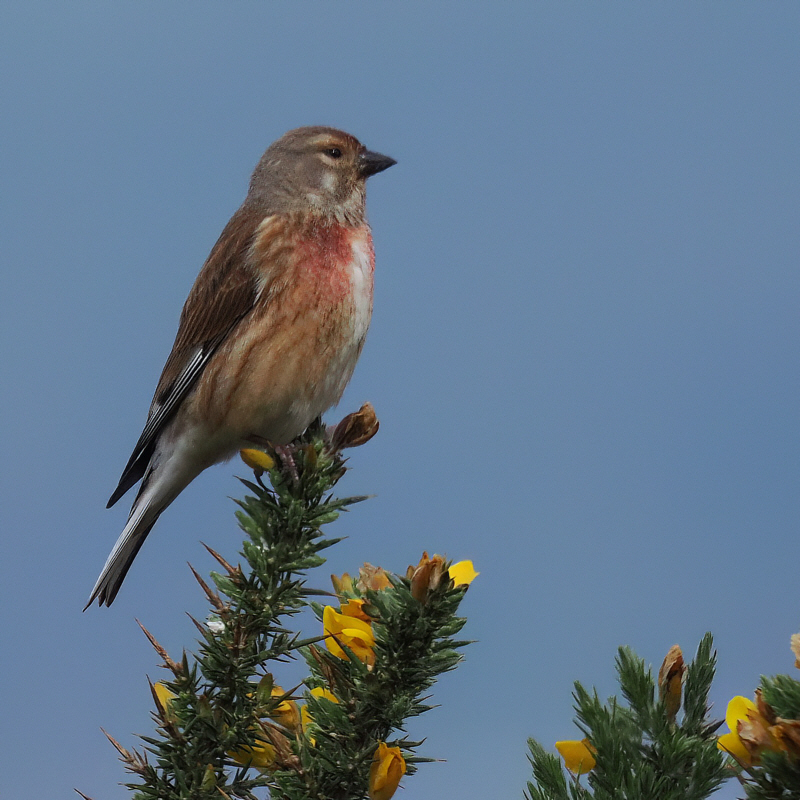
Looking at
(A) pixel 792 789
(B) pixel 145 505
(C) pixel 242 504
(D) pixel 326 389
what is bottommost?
(A) pixel 792 789

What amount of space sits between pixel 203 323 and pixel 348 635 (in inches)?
83.5

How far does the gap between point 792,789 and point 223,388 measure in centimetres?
236

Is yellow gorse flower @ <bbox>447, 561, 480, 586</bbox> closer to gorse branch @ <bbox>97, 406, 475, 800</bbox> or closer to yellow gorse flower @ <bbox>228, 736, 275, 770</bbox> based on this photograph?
gorse branch @ <bbox>97, 406, 475, 800</bbox>

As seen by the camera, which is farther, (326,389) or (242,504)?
(326,389)

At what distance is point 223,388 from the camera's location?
322cm

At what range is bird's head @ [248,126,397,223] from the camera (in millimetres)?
3605

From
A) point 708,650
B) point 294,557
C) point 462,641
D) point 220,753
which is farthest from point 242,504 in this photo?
point 708,650

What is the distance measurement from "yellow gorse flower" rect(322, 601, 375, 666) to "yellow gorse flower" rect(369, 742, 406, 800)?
0.15m

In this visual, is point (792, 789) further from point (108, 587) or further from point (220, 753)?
point (108, 587)

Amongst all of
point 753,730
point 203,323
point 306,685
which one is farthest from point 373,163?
point 753,730

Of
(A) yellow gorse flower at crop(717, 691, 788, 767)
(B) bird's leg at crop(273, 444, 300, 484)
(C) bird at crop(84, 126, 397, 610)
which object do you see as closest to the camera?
(A) yellow gorse flower at crop(717, 691, 788, 767)

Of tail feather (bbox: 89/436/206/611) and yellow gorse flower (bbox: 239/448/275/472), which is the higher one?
tail feather (bbox: 89/436/206/611)

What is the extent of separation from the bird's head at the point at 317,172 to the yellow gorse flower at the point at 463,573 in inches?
89.9

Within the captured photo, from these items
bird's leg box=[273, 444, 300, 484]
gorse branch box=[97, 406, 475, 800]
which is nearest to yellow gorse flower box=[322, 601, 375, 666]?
gorse branch box=[97, 406, 475, 800]
